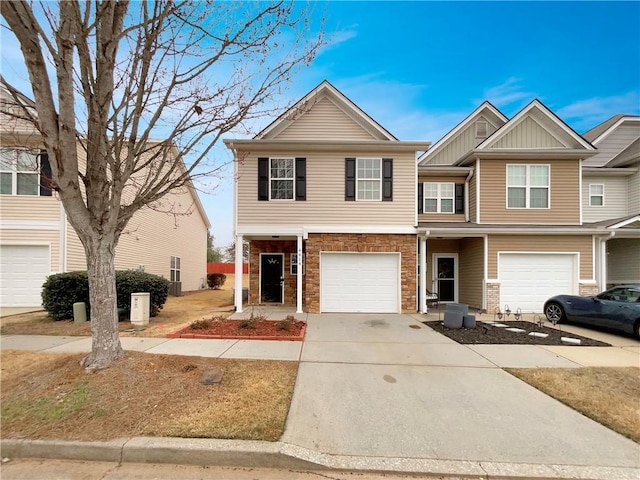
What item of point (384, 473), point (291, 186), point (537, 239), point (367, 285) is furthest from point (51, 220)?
point (537, 239)

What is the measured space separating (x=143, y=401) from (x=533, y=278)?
1302cm

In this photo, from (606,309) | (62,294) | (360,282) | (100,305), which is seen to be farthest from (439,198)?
(62,294)

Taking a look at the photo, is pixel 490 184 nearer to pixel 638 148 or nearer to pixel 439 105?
pixel 439 105

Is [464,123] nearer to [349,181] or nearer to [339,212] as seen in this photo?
[349,181]

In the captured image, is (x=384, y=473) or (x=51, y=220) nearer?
(x=384, y=473)

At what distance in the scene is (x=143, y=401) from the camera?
3936 mm

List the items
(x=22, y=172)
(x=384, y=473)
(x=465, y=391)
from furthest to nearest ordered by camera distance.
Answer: (x=22, y=172) < (x=465, y=391) < (x=384, y=473)

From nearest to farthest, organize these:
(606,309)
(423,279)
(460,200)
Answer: (606,309), (423,279), (460,200)

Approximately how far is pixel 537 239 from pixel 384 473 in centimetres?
1193

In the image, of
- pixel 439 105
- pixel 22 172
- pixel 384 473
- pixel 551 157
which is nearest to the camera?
pixel 384 473

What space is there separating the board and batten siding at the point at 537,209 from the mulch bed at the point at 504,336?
484 cm

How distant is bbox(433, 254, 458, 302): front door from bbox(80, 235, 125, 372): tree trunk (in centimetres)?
1258

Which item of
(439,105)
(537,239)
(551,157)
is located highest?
(439,105)

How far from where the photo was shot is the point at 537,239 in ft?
39.4
